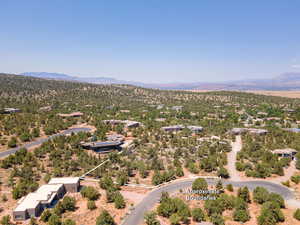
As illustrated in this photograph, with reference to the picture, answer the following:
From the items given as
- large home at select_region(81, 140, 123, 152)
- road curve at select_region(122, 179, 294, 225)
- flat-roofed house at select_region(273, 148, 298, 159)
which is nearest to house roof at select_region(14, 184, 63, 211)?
road curve at select_region(122, 179, 294, 225)

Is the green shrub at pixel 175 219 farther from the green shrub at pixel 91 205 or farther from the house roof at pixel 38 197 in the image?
the house roof at pixel 38 197

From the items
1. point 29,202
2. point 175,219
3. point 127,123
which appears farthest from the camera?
point 127,123

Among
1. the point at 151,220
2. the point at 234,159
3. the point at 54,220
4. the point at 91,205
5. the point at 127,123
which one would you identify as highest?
the point at 127,123

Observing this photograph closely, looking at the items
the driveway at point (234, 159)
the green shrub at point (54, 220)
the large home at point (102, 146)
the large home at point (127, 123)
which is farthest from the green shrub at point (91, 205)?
the large home at point (127, 123)

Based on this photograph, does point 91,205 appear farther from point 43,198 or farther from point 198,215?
point 198,215

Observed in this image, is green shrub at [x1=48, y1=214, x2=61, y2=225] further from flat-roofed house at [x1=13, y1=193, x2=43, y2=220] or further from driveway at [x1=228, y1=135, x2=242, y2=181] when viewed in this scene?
driveway at [x1=228, y1=135, x2=242, y2=181]

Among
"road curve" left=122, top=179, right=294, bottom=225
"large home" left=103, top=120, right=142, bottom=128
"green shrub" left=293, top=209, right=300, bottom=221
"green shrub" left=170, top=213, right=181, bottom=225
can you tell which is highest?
"large home" left=103, top=120, right=142, bottom=128

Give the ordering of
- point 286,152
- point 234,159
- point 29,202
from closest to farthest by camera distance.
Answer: point 29,202 < point 234,159 < point 286,152

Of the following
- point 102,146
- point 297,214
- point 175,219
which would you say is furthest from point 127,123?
point 297,214
